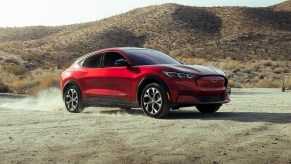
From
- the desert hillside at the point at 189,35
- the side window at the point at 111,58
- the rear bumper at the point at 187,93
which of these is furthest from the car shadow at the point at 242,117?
the desert hillside at the point at 189,35

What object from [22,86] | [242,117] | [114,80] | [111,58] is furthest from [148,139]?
[22,86]

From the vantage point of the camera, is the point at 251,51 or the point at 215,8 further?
the point at 215,8

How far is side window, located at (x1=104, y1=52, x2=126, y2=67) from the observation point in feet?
40.8

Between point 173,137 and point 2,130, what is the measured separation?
341cm

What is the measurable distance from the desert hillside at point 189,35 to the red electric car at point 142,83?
4387cm

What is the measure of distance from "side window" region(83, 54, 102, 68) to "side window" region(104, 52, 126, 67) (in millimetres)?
266

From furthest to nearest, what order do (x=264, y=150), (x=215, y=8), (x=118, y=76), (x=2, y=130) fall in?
A: (x=215, y=8), (x=118, y=76), (x=2, y=130), (x=264, y=150)

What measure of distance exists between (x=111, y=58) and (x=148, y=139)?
15.0 feet

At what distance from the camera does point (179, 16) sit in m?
89.4

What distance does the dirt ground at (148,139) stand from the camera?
6867mm

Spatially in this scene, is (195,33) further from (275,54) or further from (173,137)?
(173,137)

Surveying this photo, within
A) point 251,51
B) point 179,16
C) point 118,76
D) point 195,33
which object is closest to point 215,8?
point 179,16

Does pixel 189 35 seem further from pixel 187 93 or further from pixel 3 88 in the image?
pixel 187 93

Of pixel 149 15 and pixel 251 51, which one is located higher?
pixel 149 15
